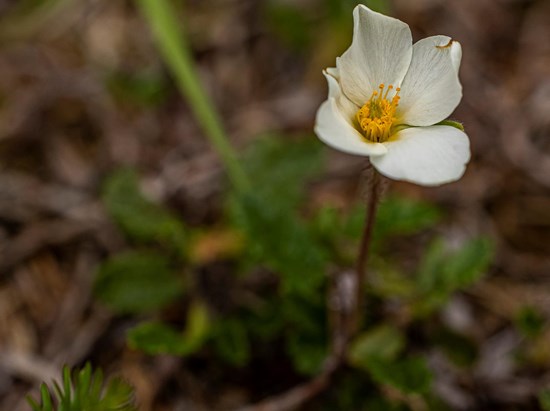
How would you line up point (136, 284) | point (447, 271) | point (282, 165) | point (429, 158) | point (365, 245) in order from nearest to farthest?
point (429, 158), point (365, 245), point (447, 271), point (136, 284), point (282, 165)

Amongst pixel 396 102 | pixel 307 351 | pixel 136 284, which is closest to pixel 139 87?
pixel 136 284

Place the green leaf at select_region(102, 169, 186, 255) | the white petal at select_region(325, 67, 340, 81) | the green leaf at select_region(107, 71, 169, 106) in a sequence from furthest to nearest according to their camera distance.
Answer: the green leaf at select_region(107, 71, 169, 106), the green leaf at select_region(102, 169, 186, 255), the white petal at select_region(325, 67, 340, 81)

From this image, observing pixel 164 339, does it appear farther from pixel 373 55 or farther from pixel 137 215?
pixel 373 55

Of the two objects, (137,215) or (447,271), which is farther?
(137,215)

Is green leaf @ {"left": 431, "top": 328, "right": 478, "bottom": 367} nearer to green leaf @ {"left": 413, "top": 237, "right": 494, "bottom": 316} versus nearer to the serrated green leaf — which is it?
green leaf @ {"left": 413, "top": 237, "right": 494, "bottom": 316}

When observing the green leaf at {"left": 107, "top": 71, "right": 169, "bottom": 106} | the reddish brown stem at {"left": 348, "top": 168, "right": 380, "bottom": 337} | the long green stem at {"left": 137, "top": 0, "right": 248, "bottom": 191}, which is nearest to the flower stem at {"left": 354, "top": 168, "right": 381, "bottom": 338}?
the reddish brown stem at {"left": 348, "top": 168, "right": 380, "bottom": 337}

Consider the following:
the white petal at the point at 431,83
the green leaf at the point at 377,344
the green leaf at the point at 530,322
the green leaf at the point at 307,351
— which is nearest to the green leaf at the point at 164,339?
the green leaf at the point at 307,351
